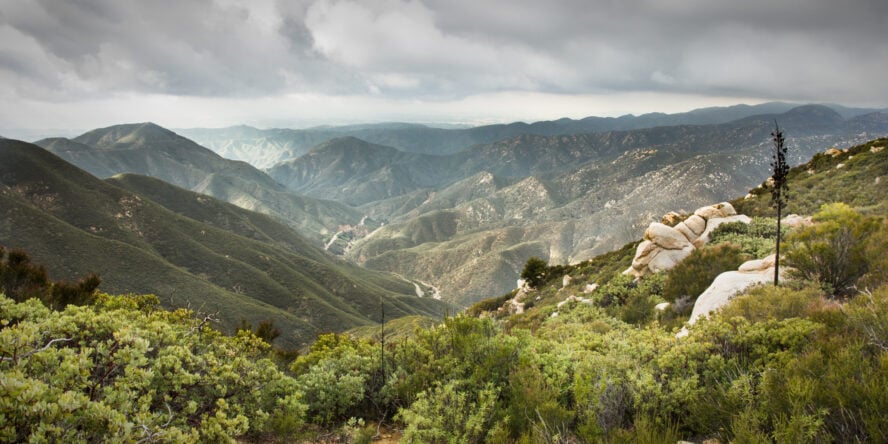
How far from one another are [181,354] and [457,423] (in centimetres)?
435

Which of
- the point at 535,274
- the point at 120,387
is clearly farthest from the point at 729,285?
the point at 535,274

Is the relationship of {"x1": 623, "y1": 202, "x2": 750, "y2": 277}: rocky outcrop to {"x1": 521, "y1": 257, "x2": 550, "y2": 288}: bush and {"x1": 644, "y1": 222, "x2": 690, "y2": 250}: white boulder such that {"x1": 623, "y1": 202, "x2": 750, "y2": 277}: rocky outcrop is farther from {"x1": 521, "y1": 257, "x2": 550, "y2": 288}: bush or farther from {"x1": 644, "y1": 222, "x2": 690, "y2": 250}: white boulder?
{"x1": 521, "y1": 257, "x2": 550, "y2": 288}: bush

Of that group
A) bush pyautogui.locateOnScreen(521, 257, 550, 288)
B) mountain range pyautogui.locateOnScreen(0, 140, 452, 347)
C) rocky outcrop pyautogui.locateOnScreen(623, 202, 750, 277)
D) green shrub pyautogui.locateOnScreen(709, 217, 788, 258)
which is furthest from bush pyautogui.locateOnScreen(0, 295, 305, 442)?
mountain range pyautogui.locateOnScreen(0, 140, 452, 347)

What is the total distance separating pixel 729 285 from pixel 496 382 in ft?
31.3

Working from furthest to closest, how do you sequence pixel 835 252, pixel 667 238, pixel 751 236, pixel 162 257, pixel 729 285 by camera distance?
pixel 162 257 < pixel 667 238 < pixel 751 236 < pixel 729 285 < pixel 835 252

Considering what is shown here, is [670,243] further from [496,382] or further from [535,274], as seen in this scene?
[535,274]

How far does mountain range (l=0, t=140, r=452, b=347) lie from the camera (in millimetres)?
77625

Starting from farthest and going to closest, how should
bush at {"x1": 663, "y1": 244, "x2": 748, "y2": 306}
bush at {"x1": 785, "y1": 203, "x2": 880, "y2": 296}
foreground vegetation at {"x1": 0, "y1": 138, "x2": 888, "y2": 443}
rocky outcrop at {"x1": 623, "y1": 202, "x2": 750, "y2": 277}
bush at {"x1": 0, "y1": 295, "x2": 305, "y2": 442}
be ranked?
rocky outcrop at {"x1": 623, "y1": 202, "x2": 750, "y2": 277} < bush at {"x1": 663, "y1": 244, "x2": 748, "y2": 306} < bush at {"x1": 785, "y1": 203, "x2": 880, "y2": 296} < foreground vegetation at {"x1": 0, "y1": 138, "x2": 888, "y2": 443} < bush at {"x1": 0, "y1": 295, "x2": 305, "y2": 442}

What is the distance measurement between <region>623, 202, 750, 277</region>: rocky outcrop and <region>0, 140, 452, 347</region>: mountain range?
142 feet

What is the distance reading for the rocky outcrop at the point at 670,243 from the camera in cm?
2217

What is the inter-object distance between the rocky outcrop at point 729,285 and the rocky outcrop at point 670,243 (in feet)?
25.6

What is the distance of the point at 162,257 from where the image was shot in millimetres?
103750

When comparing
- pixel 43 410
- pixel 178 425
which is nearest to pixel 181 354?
pixel 178 425

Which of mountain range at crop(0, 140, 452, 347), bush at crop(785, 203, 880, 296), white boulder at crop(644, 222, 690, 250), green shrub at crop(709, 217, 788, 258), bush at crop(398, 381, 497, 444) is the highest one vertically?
bush at crop(785, 203, 880, 296)
